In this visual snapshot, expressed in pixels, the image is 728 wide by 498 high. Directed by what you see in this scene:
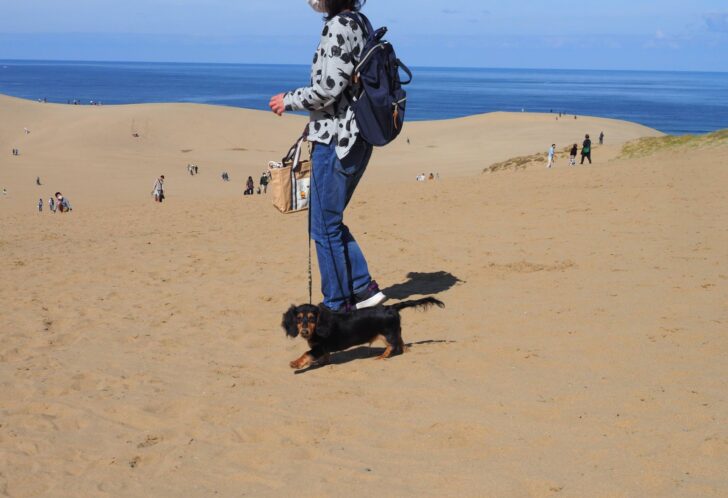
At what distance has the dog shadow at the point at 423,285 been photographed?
7.67m

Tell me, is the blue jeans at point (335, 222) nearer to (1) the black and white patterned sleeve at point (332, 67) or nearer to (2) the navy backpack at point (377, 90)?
(2) the navy backpack at point (377, 90)

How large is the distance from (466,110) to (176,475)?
111m

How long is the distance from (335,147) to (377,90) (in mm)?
551

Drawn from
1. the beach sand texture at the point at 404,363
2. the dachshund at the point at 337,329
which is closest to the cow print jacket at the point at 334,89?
the dachshund at the point at 337,329

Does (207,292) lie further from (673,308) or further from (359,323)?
(673,308)

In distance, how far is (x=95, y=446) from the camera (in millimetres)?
4172

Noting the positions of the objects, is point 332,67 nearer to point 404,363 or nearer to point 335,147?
point 335,147

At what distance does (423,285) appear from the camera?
26.2ft

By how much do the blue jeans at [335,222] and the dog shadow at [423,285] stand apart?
4.38 feet

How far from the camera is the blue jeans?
6.04 m

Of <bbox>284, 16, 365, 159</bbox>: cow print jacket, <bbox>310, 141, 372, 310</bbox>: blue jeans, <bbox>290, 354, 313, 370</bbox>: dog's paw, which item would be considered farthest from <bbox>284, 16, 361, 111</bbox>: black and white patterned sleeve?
<bbox>290, 354, 313, 370</bbox>: dog's paw

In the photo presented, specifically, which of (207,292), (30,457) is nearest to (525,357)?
(30,457)

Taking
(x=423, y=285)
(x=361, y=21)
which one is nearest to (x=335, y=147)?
(x=361, y=21)

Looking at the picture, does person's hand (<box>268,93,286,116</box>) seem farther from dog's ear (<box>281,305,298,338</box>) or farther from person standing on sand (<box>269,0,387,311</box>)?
dog's ear (<box>281,305,298,338</box>)
